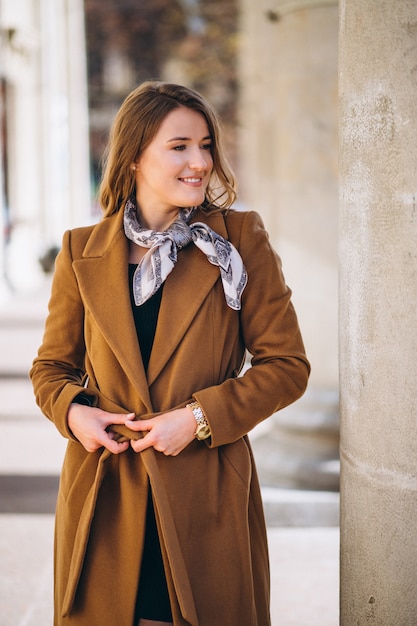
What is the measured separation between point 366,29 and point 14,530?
3.54 meters

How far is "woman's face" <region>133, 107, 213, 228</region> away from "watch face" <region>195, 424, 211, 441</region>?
24.3 inches

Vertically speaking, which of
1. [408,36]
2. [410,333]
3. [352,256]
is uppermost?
[408,36]

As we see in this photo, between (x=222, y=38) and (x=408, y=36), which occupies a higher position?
(x=222, y=38)

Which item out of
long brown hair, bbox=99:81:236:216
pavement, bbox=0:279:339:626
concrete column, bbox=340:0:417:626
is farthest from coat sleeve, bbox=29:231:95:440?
pavement, bbox=0:279:339:626

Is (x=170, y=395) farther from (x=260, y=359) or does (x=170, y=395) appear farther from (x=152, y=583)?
(x=152, y=583)

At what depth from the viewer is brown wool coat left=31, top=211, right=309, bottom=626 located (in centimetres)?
241

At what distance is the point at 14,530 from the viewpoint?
486cm

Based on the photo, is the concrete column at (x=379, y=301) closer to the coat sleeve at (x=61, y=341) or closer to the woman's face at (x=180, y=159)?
the woman's face at (x=180, y=159)

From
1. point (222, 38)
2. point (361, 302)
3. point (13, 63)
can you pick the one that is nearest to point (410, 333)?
point (361, 302)

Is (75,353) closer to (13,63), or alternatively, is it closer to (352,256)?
(352,256)

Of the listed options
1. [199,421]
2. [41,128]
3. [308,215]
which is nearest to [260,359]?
[199,421]

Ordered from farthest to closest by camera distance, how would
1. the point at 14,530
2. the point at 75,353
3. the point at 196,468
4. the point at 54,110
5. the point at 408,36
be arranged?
the point at 54,110 → the point at 14,530 → the point at 75,353 → the point at 196,468 → the point at 408,36

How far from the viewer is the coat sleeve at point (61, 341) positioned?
2.59m

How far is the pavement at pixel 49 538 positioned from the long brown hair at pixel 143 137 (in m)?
1.97
